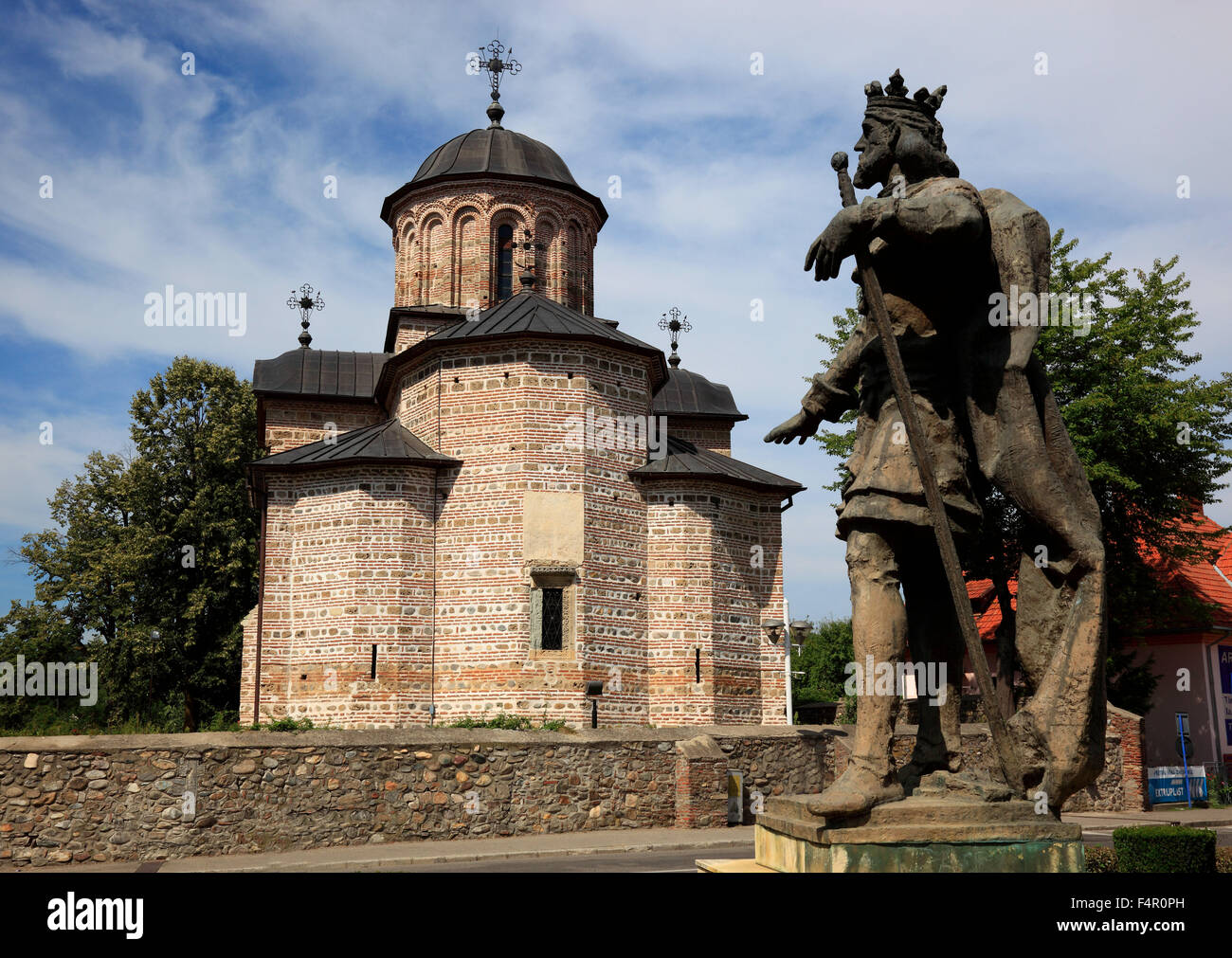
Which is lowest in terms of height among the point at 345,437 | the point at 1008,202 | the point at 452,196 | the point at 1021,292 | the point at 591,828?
the point at 591,828

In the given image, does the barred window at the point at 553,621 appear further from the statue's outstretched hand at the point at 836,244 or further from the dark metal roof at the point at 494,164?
the statue's outstretched hand at the point at 836,244

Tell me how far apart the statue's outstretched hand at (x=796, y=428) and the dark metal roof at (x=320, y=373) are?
24132 millimetres

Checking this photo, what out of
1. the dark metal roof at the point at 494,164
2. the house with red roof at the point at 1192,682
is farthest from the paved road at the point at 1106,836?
the dark metal roof at the point at 494,164

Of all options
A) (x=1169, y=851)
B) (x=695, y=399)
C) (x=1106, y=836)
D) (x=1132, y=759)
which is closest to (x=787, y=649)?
(x=1132, y=759)

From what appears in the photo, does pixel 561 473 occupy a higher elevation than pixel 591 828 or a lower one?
higher

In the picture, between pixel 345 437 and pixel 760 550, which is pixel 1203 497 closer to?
pixel 760 550

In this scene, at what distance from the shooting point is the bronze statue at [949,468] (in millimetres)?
3920

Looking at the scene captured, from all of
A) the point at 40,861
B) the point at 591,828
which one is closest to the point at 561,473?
the point at 591,828

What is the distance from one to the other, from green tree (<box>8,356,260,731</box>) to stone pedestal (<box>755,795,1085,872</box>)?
93.9 feet

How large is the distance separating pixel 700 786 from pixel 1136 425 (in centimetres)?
1170

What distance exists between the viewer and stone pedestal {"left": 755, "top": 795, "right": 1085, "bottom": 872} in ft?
11.5

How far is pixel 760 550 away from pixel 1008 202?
1786cm

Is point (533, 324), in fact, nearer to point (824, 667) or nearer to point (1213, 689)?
point (1213, 689)
